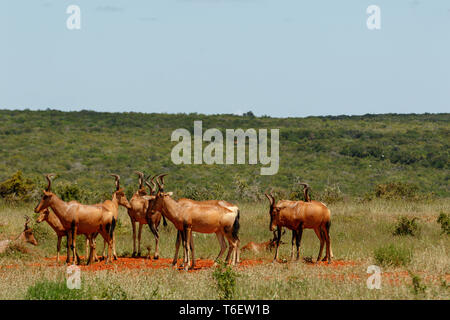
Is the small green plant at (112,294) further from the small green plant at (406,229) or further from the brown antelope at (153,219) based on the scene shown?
the small green plant at (406,229)

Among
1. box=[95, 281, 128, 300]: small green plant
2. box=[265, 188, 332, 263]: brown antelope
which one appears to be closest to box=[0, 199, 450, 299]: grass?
box=[95, 281, 128, 300]: small green plant

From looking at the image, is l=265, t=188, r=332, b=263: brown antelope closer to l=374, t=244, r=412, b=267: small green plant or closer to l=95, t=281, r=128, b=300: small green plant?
l=374, t=244, r=412, b=267: small green plant

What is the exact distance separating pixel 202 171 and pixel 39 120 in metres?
27.6

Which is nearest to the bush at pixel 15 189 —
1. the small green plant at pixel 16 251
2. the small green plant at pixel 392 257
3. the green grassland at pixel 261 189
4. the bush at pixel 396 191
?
the green grassland at pixel 261 189

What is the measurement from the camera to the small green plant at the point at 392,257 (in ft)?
51.2

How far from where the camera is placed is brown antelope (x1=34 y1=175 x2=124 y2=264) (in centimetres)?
1586

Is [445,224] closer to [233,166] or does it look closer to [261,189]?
[261,189]

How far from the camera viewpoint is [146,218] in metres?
17.6

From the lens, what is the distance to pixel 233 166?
5953cm

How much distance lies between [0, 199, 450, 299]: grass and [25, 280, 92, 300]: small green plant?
0.02 meters

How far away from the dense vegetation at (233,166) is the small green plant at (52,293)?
25818mm

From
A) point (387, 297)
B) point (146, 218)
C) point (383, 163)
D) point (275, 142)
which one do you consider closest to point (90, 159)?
point (275, 142)

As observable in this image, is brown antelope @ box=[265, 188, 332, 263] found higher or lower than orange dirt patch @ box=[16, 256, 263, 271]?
higher
